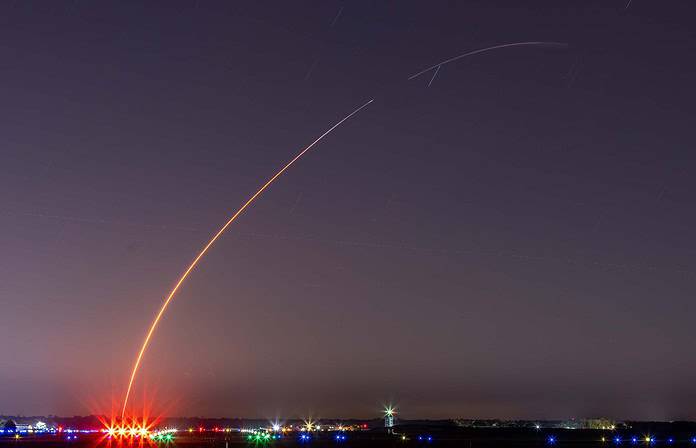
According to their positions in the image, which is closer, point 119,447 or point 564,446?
point 119,447

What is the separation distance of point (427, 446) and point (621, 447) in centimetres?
3280

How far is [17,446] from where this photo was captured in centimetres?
7412

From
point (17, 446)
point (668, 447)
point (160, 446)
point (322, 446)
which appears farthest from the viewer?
point (668, 447)

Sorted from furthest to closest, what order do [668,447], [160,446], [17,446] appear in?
[668,447] → [160,446] → [17,446]

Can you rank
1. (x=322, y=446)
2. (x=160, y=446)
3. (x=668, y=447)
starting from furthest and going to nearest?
(x=668, y=447) → (x=322, y=446) → (x=160, y=446)

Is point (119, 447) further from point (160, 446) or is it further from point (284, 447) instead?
point (284, 447)

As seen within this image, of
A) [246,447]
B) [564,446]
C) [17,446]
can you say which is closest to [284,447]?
[246,447]

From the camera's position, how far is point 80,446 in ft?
248

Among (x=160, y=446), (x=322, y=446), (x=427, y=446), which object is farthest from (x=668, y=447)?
(x=160, y=446)

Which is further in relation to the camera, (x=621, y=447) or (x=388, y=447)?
(x=621, y=447)

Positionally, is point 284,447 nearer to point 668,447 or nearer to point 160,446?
point 160,446

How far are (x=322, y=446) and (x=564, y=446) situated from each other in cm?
3447

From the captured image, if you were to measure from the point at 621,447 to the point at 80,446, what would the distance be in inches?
2755

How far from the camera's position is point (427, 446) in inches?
3533
